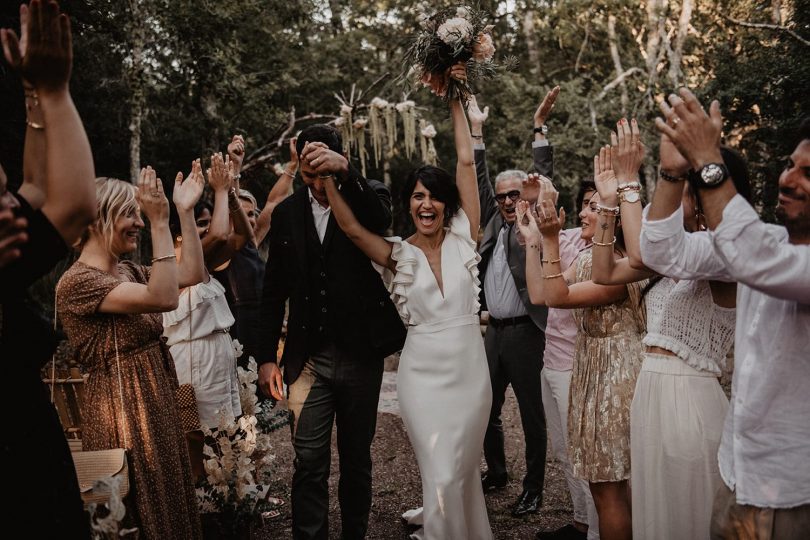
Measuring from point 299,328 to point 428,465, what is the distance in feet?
3.44

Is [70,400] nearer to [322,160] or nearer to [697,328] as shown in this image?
[322,160]

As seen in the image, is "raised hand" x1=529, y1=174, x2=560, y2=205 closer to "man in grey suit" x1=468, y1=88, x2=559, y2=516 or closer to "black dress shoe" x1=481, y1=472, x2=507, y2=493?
"man in grey suit" x1=468, y1=88, x2=559, y2=516

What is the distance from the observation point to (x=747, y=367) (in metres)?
2.04

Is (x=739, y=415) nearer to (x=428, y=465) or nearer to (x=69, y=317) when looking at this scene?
(x=428, y=465)

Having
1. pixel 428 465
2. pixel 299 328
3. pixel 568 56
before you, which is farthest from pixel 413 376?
pixel 568 56

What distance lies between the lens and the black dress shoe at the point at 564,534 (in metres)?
4.38

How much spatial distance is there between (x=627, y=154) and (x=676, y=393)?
3.38ft

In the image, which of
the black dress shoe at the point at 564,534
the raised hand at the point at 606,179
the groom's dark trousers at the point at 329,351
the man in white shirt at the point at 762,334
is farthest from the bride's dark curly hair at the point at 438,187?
the black dress shoe at the point at 564,534

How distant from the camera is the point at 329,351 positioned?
3.77 m

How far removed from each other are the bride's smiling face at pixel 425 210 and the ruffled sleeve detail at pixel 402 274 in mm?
156

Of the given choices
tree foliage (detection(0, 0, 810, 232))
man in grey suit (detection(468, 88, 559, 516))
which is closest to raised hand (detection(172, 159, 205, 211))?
man in grey suit (detection(468, 88, 559, 516))

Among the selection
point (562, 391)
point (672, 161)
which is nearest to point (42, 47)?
point (672, 161)

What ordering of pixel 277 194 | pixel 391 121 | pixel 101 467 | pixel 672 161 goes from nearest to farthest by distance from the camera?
1. pixel 672 161
2. pixel 101 467
3. pixel 277 194
4. pixel 391 121

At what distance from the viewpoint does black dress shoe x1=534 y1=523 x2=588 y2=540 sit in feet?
14.4
